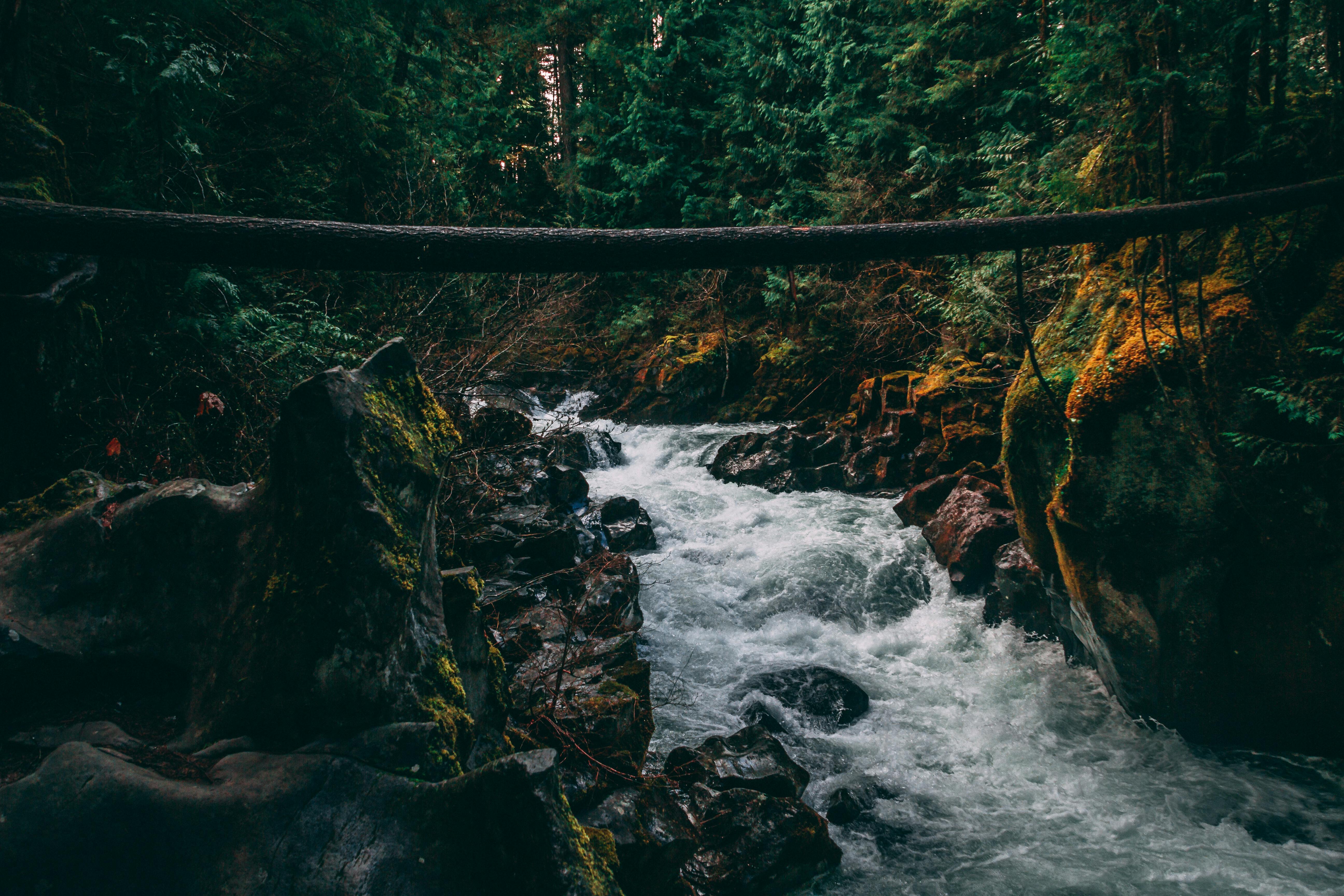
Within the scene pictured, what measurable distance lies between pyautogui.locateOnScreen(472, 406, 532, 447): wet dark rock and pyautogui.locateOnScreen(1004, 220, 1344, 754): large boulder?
22.0ft

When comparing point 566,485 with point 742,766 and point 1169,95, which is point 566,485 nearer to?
point 742,766

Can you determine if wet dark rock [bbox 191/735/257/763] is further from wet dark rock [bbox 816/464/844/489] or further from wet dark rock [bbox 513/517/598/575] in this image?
wet dark rock [bbox 816/464/844/489]

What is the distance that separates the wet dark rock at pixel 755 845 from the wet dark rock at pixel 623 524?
18.4 ft

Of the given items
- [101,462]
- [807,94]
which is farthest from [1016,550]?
[807,94]

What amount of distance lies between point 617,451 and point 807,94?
1514 centimetres

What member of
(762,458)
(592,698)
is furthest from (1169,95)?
(762,458)

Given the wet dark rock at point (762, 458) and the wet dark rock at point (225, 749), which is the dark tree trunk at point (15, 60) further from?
the wet dark rock at point (762, 458)

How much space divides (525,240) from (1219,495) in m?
5.48

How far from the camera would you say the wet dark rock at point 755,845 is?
4301mm

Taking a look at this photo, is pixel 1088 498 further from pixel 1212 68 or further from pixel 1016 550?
pixel 1212 68

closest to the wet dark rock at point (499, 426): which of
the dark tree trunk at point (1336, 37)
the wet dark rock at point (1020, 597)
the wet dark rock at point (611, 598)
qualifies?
the wet dark rock at point (611, 598)

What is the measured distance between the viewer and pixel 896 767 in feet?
19.3

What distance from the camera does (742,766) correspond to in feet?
17.0

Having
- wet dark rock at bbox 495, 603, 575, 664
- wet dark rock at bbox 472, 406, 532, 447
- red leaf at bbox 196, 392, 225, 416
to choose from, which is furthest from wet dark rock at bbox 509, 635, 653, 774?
red leaf at bbox 196, 392, 225, 416
